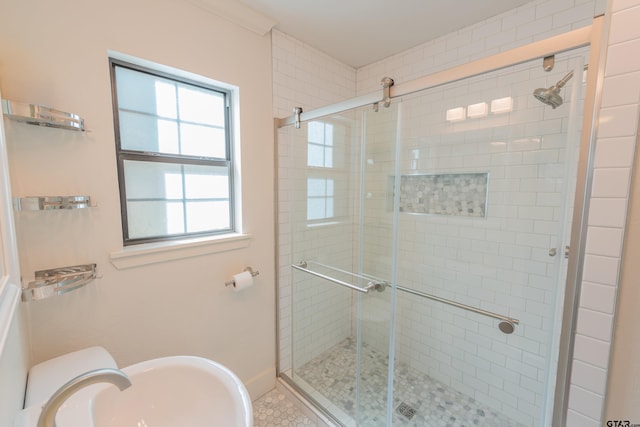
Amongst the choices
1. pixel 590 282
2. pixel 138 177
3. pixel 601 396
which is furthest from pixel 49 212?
pixel 601 396

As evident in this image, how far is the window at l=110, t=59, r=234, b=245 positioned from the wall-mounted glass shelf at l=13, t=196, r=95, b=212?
0.30m

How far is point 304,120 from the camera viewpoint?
6.10ft

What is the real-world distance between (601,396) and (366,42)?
2.37 metres

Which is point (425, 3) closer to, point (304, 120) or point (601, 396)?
point (304, 120)

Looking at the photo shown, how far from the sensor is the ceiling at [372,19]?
1.62 m

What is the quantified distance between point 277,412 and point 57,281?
1.57 meters

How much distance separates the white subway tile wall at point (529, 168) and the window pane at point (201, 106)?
0.40 m

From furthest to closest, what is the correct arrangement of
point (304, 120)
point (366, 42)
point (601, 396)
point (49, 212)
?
1. point (366, 42)
2. point (304, 120)
3. point (49, 212)
4. point (601, 396)

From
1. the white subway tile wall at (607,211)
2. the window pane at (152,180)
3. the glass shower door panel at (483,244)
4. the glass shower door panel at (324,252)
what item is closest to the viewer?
the white subway tile wall at (607,211)

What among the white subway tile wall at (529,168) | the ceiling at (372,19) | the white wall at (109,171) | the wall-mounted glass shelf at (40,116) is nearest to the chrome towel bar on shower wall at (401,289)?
the white subway tile wall at (529,168)

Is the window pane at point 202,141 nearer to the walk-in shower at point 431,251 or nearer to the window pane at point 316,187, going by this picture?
the walk-in shower at point 431,251

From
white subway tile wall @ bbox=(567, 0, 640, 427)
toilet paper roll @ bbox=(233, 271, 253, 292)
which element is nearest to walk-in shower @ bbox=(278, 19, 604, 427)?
toilet paper roll @ bbox=(233, 271, 253, 292)

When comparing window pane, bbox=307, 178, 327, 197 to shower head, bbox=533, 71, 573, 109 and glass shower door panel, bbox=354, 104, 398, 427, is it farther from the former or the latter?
shower head, bbox=533, 71, 573, 109

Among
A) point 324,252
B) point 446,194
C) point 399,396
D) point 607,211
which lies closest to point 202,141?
point 324,252
